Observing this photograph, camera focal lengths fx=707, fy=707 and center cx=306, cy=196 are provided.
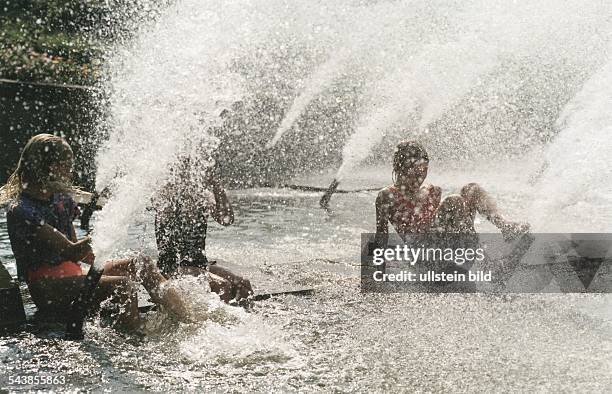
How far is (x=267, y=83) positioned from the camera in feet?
71.8

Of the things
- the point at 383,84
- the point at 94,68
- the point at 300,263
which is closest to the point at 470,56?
the point at 383,84

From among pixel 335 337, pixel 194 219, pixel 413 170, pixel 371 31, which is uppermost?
pixel 371 31

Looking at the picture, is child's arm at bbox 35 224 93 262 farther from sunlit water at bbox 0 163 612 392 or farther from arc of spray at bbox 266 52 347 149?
arc of spray at bbox 266 52 347 149

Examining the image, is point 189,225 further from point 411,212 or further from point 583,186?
point 583,186

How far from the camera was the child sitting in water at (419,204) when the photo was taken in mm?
5695

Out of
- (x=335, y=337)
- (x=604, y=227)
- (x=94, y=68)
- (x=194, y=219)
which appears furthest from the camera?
(x=94, y=68)

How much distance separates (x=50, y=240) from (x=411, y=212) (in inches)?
115

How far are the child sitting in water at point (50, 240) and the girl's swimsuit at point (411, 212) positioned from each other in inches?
82.0

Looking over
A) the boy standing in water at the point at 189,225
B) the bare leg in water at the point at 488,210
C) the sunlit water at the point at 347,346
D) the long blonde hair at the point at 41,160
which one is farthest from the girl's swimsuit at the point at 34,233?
the bare leg in water at the point at 488,210

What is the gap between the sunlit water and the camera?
3717 millimetres

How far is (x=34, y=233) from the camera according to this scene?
14.4 feet

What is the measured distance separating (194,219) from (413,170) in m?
1.81

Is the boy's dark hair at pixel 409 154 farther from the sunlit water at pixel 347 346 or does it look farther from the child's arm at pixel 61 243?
the child's arm at pixel 61 243

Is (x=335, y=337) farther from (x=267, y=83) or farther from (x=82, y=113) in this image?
(x=267, y=83)
